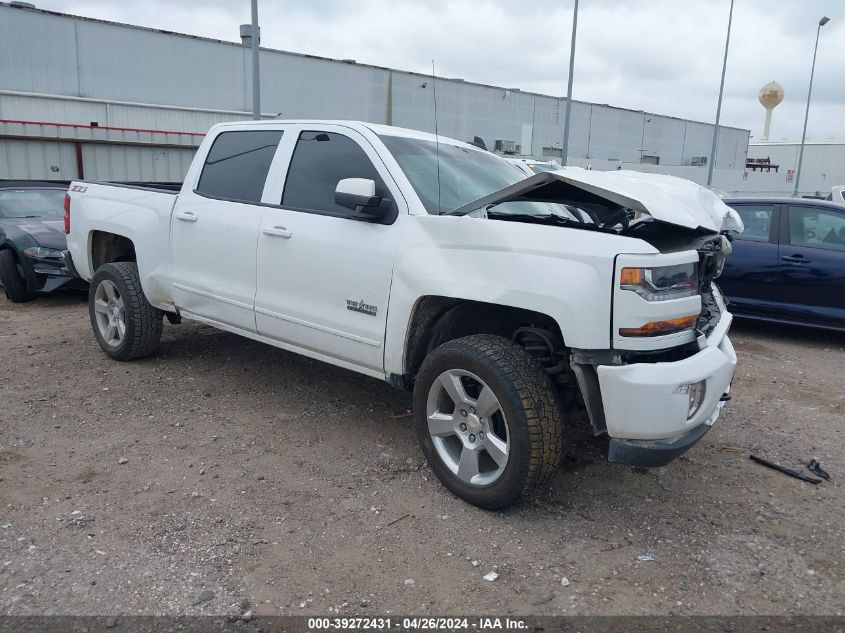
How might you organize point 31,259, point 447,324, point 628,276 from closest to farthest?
point 628,276 → point 447,324 → point 31,259

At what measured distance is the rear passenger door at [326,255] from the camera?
377 centimetres

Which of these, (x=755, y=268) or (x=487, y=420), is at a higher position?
→ (x=755, y=268)

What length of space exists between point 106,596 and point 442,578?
1340mm

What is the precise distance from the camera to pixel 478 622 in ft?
8.65

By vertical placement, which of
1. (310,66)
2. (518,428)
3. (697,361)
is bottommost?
(518,428)

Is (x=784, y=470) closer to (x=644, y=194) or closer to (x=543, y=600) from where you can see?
(x=644, y=194)

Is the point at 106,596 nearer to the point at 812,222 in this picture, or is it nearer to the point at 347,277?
the point at 347,277

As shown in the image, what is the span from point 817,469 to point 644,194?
2062mm

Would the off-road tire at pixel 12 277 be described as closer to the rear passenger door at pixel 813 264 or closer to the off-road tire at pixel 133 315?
the off-road tire at pixel 133 315

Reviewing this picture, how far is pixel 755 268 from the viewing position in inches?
285

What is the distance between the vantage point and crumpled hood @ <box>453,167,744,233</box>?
3.20 m

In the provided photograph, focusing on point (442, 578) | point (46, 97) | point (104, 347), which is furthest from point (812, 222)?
point (46, 97)

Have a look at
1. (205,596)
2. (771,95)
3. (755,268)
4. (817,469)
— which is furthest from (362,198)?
(771,95)

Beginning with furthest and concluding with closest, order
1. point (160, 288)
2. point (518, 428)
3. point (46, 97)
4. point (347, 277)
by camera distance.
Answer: point (46, 97)
point (160, 288)
point (347, 277)
point (518, 428)
